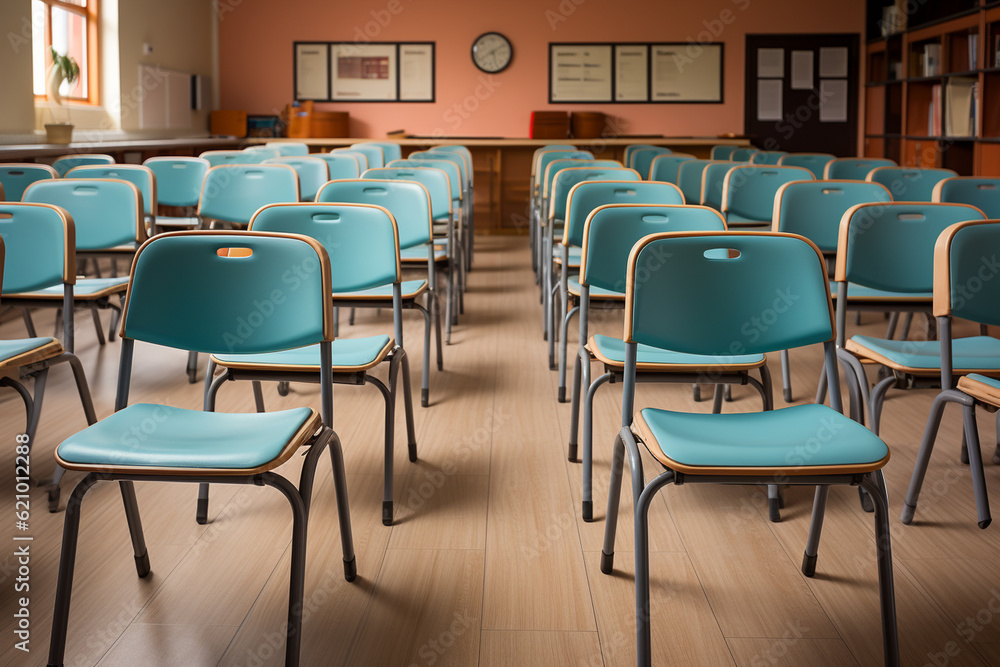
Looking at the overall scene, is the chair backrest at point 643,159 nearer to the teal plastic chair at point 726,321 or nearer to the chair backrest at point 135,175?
the chair backrest at point 135,175

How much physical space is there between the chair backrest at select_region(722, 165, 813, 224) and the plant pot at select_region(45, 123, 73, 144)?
15.7ft

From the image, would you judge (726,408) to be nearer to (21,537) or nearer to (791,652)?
(791,652)

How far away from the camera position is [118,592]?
72.6 inches

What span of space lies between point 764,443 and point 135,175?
11.7 feet

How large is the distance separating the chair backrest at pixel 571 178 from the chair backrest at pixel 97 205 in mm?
1870

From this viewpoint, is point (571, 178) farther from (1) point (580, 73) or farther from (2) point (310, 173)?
(1) point (580, 73)

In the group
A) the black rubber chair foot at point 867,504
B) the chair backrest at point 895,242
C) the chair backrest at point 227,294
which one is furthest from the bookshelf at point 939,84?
the chair backrest at point 227,294

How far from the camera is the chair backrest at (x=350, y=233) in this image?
239 centimetres

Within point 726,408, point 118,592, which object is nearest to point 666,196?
point 726,408

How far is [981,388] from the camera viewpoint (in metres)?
1.90

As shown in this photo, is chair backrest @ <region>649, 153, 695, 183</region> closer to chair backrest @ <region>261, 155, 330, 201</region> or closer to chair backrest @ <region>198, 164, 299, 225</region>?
chair backrest @ <region>261, 155, 330, 201</region>

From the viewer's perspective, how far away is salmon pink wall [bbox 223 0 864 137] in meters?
9.99

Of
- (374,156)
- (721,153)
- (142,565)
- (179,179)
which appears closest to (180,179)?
(179,179)

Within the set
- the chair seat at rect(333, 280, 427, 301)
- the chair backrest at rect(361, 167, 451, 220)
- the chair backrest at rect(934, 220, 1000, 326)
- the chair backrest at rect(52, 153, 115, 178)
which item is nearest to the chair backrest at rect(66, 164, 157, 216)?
the chair backrest at rect(52, 153, 115, 178)
